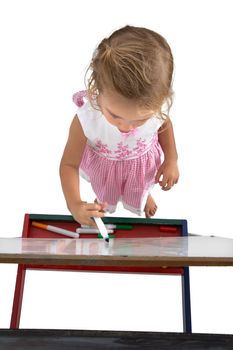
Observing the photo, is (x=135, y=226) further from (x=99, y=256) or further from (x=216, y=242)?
(x=99, y=256)

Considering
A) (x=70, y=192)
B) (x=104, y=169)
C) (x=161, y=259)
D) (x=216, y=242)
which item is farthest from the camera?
(x=104, y=169)

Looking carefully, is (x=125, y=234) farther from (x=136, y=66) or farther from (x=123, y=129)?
(x=136, y=66)

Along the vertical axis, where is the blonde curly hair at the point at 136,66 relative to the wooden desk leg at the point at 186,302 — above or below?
above

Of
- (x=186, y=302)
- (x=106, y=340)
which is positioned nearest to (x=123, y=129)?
(x=186, y=302)

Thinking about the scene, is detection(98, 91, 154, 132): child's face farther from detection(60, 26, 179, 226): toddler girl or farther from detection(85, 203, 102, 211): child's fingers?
detection(85, 203, 102, 211): child's fingers

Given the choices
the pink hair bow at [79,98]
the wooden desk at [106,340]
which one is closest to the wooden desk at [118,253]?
the wooden desk at [106,340]

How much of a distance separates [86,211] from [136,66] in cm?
41

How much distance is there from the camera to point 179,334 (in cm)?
105

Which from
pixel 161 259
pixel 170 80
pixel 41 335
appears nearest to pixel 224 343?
pixel 161 259

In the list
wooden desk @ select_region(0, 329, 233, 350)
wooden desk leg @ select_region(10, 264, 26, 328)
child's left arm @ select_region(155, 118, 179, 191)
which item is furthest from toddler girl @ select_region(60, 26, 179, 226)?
wooden desk @ select_region(0, 329, 233, 350)

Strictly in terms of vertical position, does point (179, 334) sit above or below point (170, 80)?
below

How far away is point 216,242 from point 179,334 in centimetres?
25

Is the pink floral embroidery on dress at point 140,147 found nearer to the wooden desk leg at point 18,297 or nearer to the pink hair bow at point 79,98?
the pink hair bow at point 79,98

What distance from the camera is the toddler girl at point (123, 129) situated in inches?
48.8
